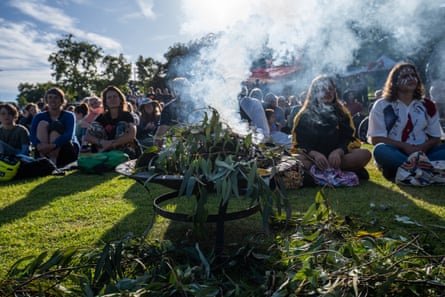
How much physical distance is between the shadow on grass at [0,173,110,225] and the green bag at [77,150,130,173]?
0.53 feet

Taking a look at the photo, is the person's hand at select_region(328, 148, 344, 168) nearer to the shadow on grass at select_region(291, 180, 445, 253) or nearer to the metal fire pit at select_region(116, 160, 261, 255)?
the shadow on grass at select_region(291, 180, 445, 253)

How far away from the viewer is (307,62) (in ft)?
24.6

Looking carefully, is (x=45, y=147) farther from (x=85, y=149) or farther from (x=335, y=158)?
(x=335, y=158)

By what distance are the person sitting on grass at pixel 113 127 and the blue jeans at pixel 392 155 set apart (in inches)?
163

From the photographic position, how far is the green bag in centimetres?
611

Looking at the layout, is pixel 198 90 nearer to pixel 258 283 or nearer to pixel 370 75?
pixel 258 283

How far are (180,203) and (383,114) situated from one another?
308 cm

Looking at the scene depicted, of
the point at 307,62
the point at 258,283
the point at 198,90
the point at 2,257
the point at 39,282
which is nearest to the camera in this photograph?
the point at 39,282

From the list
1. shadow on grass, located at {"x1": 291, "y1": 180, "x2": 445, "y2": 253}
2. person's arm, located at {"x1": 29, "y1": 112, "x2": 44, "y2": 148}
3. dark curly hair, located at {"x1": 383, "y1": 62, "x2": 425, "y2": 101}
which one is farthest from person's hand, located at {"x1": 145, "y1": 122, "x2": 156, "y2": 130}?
dark curly hair, located at {"x1": 383, "y1": 62, "x2": 425, "y2": 101}

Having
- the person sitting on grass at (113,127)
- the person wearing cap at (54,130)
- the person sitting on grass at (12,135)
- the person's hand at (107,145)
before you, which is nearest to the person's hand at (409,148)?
the person sitting on grass at (113,127)

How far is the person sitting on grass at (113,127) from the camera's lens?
6383 mm

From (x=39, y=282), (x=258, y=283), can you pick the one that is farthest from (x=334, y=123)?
(x=39, y=282)

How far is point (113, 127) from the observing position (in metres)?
6.48

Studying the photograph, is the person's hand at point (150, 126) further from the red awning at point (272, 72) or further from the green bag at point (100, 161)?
the red awning at point (272, 72)
